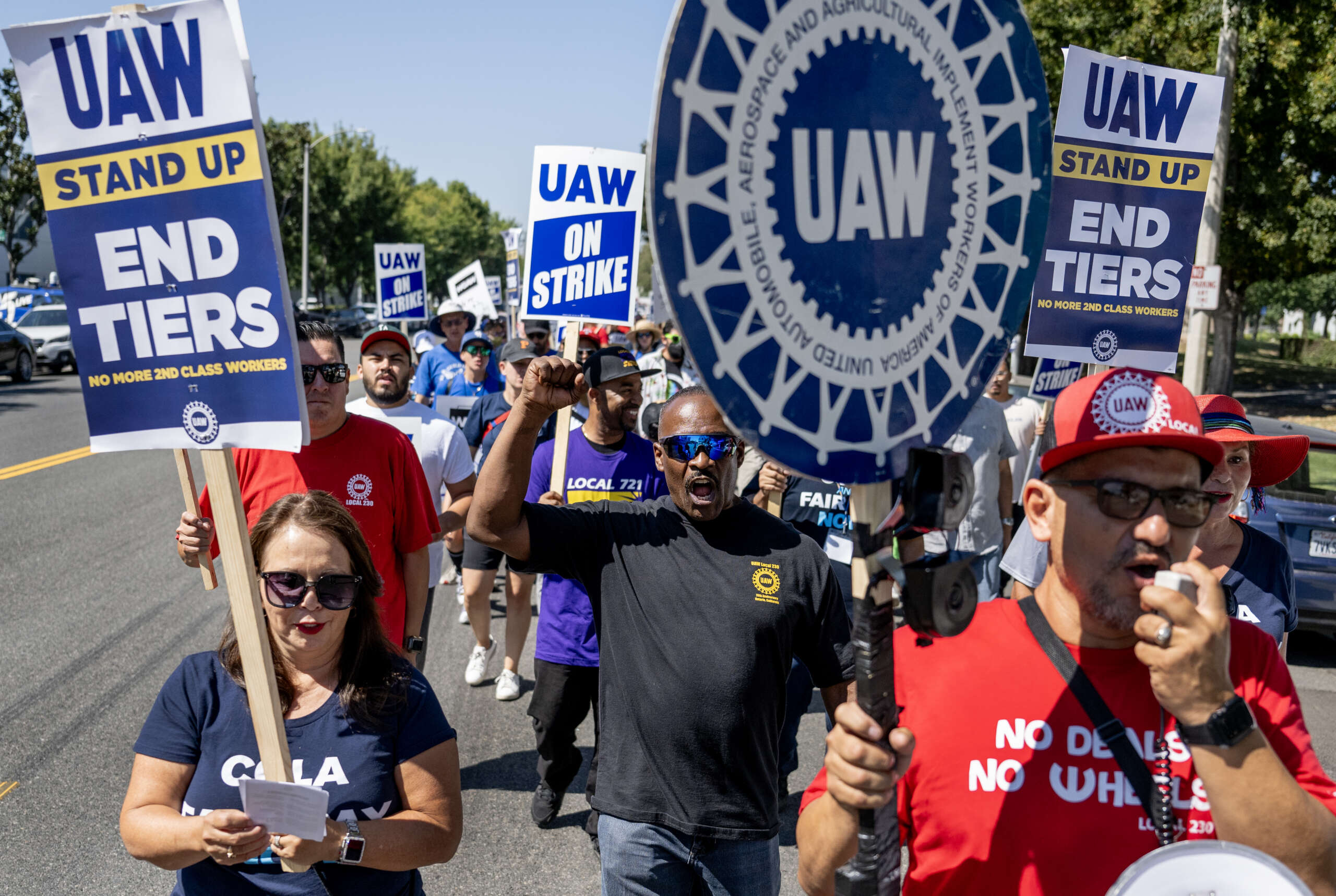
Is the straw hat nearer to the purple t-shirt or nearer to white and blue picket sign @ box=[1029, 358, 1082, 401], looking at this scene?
white and blue picket sign @ box=[1029, 358, 1082, 401]

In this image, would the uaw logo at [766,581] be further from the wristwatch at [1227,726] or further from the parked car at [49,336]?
the parked car at [49,336]

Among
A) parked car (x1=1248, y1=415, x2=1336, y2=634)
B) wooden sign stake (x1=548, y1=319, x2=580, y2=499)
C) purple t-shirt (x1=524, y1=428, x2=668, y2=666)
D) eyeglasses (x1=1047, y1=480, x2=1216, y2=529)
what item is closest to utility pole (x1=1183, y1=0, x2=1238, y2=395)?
parked car (x1=1248, y1=415, x2=1336, y2=634)

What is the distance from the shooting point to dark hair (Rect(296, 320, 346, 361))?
4355mm

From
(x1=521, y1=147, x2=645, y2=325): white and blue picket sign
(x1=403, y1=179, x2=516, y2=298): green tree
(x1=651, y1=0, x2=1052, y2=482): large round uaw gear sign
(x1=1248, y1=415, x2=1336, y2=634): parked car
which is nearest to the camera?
(x1=651, y1=0, x2=1052, y2=482): large round uaw gear sign

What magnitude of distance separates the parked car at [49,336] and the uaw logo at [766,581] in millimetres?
27327

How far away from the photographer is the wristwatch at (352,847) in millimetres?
2371

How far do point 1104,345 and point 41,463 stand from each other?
1401cm

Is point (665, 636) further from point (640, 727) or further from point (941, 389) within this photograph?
point (941, 389)

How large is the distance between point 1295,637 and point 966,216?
8.48 meters

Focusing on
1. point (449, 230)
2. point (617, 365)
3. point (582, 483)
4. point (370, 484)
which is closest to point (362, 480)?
Answer: point (370, 484)

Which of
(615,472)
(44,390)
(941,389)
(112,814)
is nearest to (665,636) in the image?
(941,389)

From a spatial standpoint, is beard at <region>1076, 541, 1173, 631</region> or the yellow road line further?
the yellow road line

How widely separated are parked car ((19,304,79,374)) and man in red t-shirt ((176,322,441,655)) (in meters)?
25.3

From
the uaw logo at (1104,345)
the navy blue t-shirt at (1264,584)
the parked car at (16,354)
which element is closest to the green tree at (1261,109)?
the uaw logo at (1104,345)
